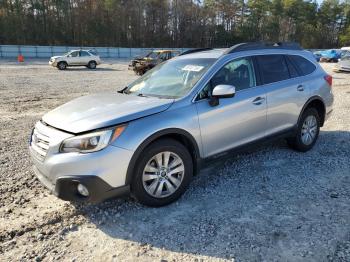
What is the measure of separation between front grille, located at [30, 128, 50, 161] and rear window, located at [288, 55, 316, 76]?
4.02 meters

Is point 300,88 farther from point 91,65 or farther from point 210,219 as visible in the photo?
point 91,65

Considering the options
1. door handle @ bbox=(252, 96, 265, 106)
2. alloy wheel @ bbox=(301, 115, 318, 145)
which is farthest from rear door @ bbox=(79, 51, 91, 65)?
door handle @ bbox=(252, 96, 265, 106)

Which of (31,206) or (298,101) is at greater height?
(298,101)

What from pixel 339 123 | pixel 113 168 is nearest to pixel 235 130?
pixel 113 168

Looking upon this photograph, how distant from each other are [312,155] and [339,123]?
2645mm

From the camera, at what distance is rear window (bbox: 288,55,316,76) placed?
5.61m

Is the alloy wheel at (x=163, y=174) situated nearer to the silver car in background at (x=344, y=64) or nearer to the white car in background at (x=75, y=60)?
the silver car in background at (x=344, y=64)

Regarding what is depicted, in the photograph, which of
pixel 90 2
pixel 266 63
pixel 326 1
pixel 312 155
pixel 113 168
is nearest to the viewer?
pixel 113 168

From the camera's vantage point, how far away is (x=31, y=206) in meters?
4.01

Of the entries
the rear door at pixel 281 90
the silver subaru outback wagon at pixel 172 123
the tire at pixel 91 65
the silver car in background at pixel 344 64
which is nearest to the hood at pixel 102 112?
the silver subaru outback wagon at pixel 172 123

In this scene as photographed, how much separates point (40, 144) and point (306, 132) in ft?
13.9

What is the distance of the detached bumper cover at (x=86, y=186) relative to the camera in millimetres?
3352

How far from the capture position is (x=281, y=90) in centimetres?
511

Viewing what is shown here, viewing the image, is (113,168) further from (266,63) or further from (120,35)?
(120,35)
